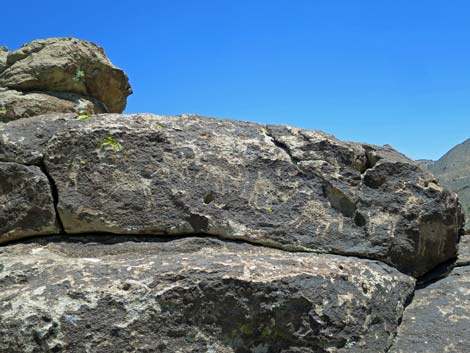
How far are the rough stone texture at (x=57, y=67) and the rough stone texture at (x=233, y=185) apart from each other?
6616 millimetres

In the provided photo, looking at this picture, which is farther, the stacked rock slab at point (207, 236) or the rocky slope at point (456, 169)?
the rocky slope at point (456, 169)

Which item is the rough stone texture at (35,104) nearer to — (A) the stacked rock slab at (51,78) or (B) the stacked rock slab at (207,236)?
(A) the stacked rock slab at (51,78)

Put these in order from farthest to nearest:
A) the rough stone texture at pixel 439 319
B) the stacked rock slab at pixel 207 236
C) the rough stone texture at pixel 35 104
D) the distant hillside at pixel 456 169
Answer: the distant hillside at pixel 456 169, the rough stone texture at pixel 35 104, the rough stone texture at pixel 439 319, the stacked rock slab at pixel 207 236

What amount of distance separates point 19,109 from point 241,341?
8.61 m

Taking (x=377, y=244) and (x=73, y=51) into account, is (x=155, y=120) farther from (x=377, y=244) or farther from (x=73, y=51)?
(x=73, y=51)

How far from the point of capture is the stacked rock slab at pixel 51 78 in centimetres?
1158

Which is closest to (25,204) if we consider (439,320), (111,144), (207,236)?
(111,144)

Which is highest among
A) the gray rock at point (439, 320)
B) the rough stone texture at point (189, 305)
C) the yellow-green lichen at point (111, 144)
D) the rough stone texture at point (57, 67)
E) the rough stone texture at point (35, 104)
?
the rough stone texture at point (57, 67)

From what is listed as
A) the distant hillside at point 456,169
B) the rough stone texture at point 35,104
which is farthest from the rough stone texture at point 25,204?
the distant hillside at point 456,169

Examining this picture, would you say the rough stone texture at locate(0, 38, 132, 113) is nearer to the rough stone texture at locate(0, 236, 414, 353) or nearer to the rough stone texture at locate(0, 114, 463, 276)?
the rough stone texture at locate(0, 114, 463, 276)

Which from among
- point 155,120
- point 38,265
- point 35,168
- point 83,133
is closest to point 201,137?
point 155,120

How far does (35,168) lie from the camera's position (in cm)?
569

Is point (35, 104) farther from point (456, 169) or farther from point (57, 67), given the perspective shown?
point (456, 169)

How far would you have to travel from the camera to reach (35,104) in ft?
38.0
